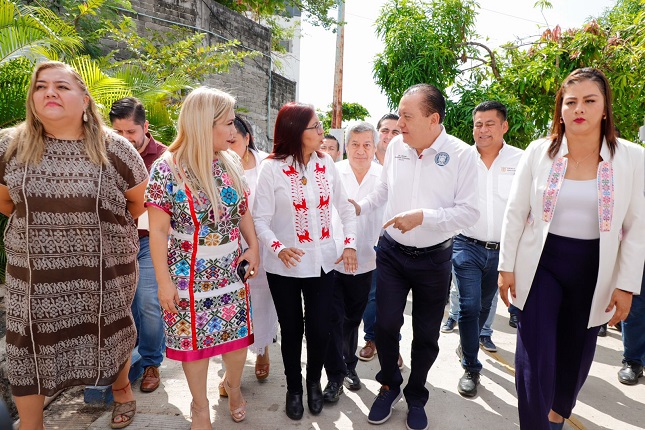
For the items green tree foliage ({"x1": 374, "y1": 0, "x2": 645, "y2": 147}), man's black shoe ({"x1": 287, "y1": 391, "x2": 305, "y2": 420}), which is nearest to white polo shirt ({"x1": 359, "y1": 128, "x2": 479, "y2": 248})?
man's black shoe ({"x1": 287, "y1": 391, "x2": 305, "y2": 420})

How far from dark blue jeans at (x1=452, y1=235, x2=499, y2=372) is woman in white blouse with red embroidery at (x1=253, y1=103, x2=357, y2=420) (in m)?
1.04

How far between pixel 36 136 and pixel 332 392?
2.30 metres

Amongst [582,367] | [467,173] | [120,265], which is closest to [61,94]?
[120,265]

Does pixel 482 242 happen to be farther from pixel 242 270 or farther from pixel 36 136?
pixel 36 136

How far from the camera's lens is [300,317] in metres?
2.88

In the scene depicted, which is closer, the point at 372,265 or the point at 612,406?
the point at 612,406

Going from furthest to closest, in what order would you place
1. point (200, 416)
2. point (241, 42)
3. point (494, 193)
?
1. point (241, 42)
2. point (494, 193)
3. point (200, 416)

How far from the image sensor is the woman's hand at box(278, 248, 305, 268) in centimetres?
262

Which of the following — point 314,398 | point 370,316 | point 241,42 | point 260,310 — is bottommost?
point 314,398

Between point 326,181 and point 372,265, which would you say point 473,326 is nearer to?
point 372,265

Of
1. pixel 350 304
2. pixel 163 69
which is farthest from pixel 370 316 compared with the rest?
pixel 163 69

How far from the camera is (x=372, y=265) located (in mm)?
3420

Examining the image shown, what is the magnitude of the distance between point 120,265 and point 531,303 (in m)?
2.22

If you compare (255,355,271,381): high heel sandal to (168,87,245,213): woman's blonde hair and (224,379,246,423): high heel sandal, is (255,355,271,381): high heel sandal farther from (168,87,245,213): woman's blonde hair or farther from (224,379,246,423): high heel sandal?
(168,87,245,213): woman's blonde hair
